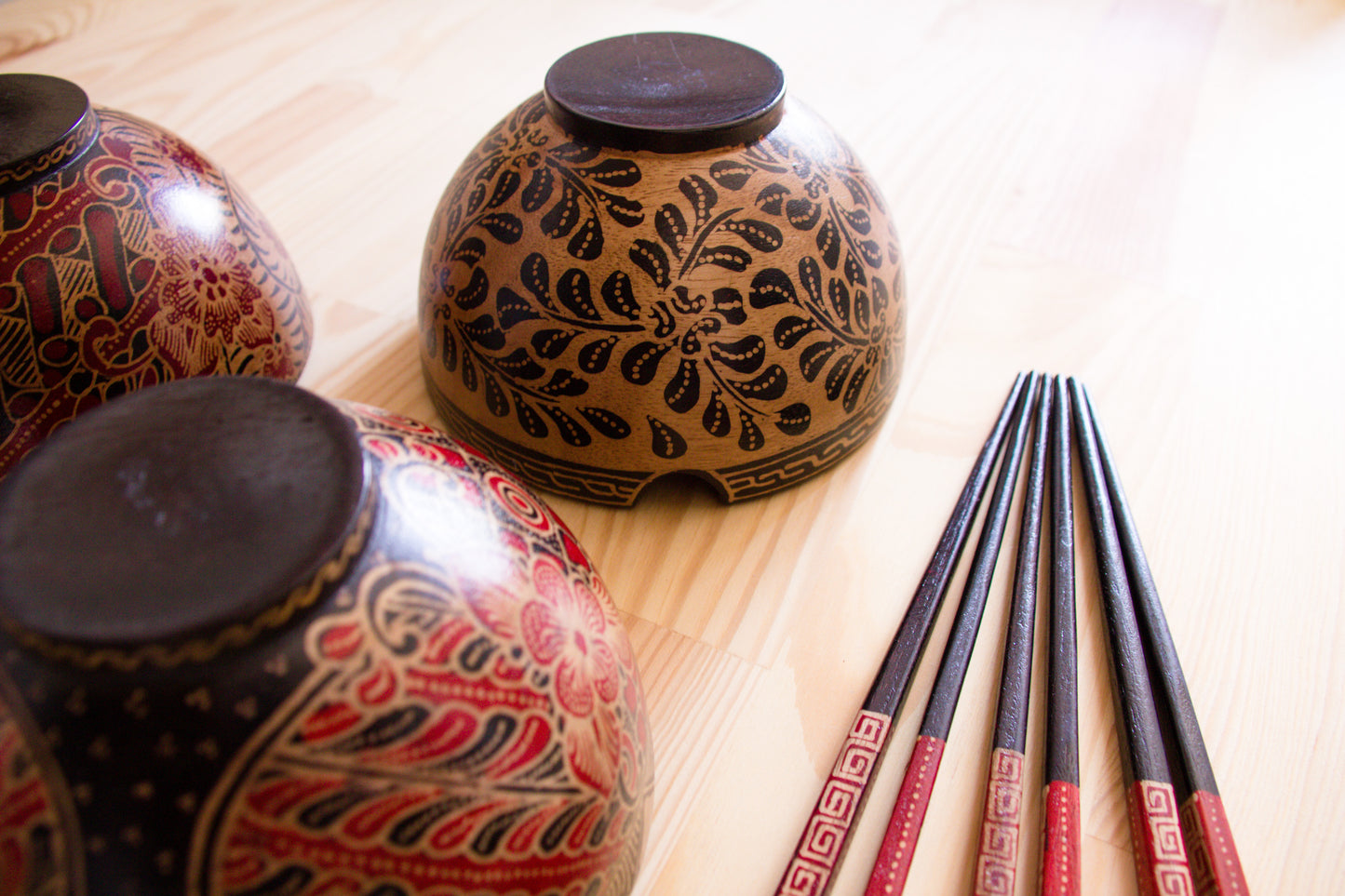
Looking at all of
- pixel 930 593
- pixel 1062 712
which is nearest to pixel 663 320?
pixel 930 593

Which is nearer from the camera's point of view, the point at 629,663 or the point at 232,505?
the point at 232,505

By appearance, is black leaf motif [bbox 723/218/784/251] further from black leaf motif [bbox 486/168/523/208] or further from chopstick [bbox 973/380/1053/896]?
chopstick [bbox 973/380/1053/896]

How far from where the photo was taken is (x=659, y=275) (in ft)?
2.85

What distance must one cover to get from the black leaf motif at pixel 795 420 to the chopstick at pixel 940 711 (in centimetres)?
22

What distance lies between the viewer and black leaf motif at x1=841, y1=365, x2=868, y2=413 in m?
0.99

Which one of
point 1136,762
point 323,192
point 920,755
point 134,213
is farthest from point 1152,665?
point 323,192

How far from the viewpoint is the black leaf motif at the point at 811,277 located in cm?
90

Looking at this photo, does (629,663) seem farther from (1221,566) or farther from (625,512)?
(1221,566)

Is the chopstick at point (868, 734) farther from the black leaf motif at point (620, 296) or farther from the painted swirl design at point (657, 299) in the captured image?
the black leaf motif at point (620, 296)

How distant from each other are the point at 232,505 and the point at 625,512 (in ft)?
1.93

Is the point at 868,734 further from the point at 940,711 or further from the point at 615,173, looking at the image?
the point at 615,173

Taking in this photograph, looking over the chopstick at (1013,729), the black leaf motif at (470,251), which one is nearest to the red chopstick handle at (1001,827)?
the chopstick at (1013,729)

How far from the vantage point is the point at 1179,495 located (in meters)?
1.13

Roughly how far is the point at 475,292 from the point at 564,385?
0.13 metres
